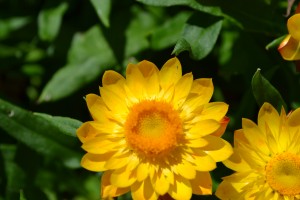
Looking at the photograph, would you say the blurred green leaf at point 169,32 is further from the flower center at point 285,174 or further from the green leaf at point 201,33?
the flower center at point 285,174

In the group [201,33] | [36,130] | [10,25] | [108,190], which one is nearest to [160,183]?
[108,190]

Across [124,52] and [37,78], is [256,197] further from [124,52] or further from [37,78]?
[37,78]

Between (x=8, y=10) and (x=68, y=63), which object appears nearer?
(x=68, y=63)

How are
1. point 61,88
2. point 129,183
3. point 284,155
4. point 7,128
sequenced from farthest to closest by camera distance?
point 61,88 < point 7,128 < point 284,155 < point 129,183

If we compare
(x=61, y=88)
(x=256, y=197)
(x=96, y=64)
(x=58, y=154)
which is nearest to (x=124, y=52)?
(x=96, y=64)

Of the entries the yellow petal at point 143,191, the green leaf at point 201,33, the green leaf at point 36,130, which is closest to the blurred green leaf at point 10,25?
the green leaf at point 36,130

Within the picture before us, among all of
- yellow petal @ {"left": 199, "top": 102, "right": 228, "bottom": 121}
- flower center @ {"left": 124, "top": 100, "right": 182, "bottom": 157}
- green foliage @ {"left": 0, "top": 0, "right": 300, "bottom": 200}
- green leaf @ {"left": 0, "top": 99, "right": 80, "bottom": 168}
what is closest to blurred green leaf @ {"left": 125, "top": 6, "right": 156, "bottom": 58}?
green foliage @ {"left": 0, "top": 0, "right": 300, "bottom": 200}

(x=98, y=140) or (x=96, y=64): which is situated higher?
(x=98, y=140)
